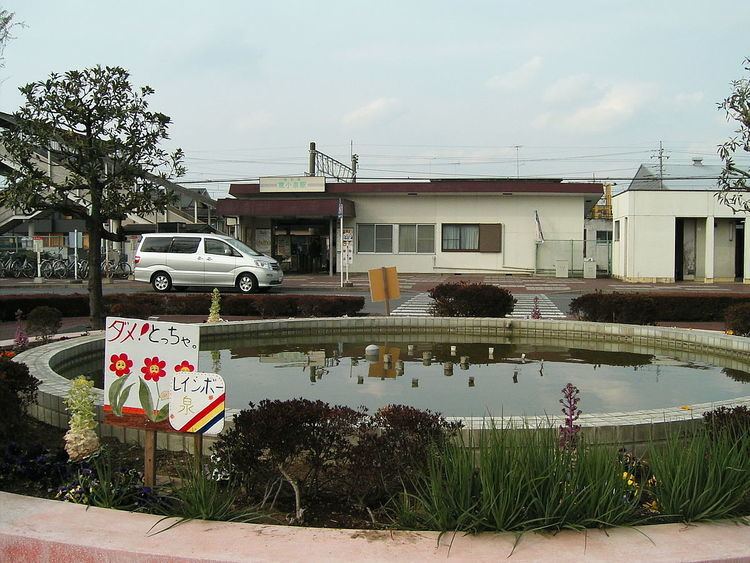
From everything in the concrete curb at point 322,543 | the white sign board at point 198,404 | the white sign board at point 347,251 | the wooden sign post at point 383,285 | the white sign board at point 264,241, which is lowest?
the concrete curb at point 322,543

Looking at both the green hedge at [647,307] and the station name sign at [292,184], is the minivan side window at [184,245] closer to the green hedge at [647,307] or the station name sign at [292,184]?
the station name sign at [292,184]

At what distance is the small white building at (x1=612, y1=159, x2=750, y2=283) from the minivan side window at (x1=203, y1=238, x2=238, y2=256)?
16.8 metres

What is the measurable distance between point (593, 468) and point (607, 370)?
600cm

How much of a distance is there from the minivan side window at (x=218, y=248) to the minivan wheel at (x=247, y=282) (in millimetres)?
785

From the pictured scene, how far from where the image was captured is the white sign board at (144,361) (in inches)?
161

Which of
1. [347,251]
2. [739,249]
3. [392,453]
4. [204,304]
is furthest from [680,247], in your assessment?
[392,453]

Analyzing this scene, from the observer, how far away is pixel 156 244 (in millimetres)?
24109

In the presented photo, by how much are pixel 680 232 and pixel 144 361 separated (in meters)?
32.0

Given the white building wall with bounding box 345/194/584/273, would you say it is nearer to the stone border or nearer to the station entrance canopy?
the station entrance canopy

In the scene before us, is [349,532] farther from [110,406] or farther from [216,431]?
[110,406]

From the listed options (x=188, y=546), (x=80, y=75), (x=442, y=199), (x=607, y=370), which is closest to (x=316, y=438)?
(x=188, y=546)

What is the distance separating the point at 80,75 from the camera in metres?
11.4

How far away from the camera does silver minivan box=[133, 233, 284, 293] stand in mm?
23375

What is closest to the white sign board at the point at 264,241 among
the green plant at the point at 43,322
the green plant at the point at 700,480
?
the green plant at the point at 43,322
